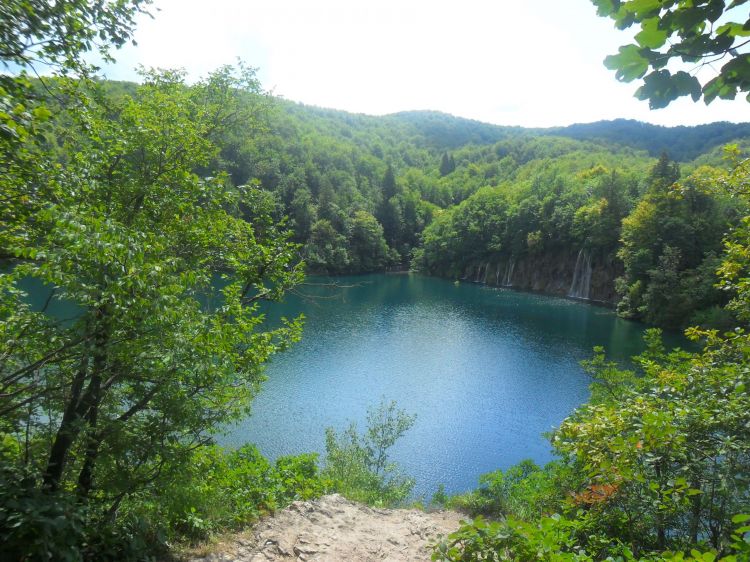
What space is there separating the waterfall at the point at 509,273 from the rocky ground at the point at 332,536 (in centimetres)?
5577

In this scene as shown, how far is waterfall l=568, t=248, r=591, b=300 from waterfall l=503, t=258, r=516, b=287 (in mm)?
9841

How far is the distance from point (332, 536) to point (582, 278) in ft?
168

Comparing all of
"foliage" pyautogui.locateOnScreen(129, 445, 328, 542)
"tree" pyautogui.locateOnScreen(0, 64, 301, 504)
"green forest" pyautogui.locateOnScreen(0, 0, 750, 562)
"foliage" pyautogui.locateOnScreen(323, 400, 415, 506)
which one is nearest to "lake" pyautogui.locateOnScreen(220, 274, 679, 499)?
"foliage" pyautogui.locateOnScreen(323, 400, 415, 506)

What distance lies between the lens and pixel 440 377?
2636 cm

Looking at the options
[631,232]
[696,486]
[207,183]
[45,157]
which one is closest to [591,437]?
[696,486]

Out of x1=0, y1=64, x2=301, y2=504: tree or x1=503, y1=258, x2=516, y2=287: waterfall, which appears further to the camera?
x1=503, y1=258, x2=516, y2=287: waterfall

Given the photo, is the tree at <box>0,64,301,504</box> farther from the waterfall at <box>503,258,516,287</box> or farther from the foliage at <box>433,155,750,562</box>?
the waterfall at <box>503,258,516,287</box>

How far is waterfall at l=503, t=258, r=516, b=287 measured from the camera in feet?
207

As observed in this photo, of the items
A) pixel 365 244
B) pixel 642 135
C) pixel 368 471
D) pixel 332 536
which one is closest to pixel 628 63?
pixel 332 536

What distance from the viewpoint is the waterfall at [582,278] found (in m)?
51.8

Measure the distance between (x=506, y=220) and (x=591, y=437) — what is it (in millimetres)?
65205

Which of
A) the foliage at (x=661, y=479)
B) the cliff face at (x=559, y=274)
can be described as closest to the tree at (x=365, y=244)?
the cliff face at (x=559, y=274)

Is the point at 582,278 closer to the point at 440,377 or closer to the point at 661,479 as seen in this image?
the point at 440,377

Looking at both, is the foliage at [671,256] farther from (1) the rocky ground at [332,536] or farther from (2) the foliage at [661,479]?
(2) the foliage at [661,479]
